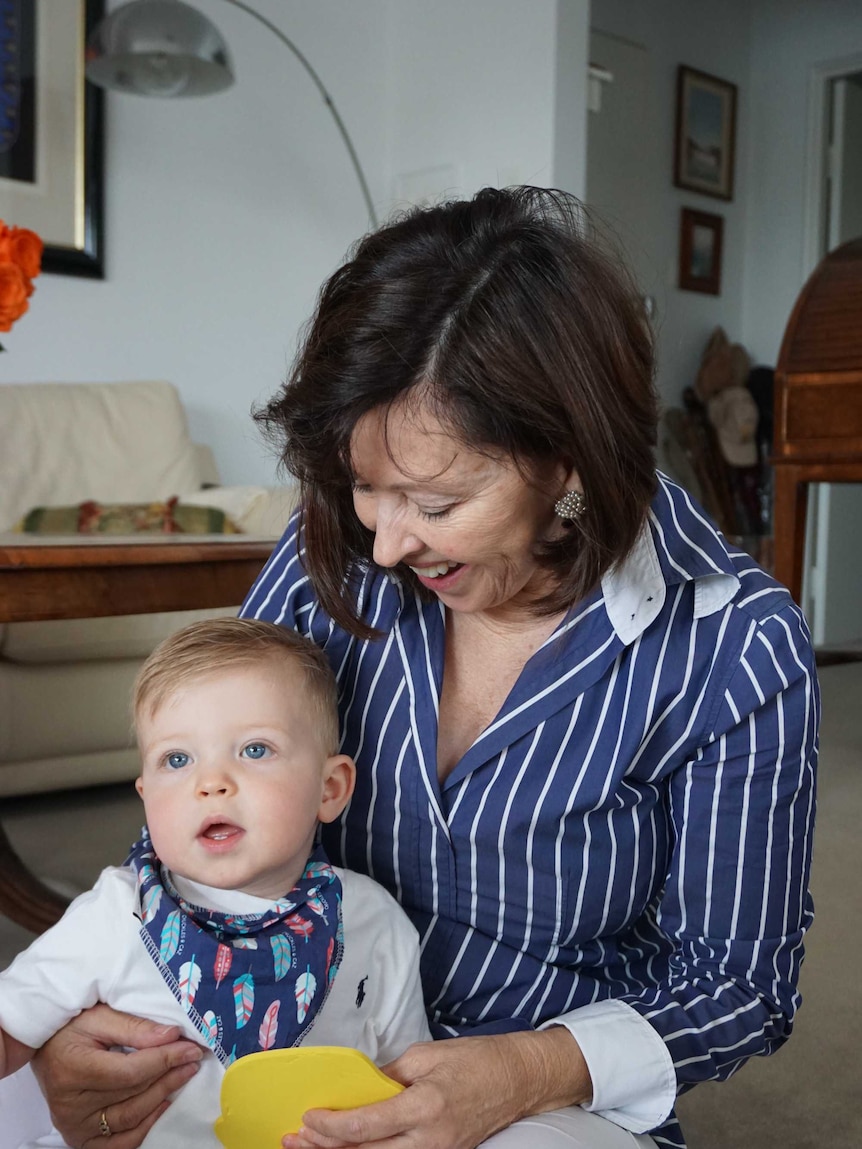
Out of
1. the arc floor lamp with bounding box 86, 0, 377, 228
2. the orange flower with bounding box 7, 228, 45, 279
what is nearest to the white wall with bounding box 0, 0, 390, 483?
the arc floor lamp with bounding box 86, 0, 377, 228

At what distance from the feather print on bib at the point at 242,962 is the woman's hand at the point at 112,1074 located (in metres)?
0.03

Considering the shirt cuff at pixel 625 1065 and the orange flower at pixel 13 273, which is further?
the orange flower at pixel 13 273

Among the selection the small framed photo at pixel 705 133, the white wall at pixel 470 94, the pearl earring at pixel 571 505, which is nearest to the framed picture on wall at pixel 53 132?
the white wall at pixel 470 94

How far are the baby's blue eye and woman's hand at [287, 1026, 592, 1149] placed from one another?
10.3 inches

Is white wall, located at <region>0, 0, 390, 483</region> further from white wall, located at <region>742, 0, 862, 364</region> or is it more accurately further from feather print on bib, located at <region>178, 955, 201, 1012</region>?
feather print on bib, located at <region>178, 955, 201, 1012</region>

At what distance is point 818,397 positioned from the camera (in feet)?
9.68

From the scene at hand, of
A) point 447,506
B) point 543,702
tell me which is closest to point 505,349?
point 447,506

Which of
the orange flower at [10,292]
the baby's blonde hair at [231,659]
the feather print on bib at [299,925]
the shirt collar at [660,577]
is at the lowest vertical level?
the feather print on bib at [299,925]

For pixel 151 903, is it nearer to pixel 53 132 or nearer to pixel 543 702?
pixel 543 702

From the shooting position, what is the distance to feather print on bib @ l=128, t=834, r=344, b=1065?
92 centimetres

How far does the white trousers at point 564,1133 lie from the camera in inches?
33.5

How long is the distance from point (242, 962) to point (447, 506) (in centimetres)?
39

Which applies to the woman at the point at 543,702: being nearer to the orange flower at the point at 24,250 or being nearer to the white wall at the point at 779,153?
the orange flower at the point at 24,250

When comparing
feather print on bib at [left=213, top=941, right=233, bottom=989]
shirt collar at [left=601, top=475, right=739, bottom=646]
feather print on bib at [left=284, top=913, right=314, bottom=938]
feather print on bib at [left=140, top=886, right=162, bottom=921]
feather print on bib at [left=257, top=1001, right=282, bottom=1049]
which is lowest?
feather print on bib at [left=257, top=1001, right=282, bottom=1049]
